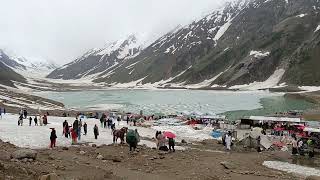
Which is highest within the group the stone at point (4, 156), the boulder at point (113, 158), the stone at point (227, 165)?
the stone at point (4, 156)

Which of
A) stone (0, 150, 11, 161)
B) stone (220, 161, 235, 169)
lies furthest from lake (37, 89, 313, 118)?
stone (0, 150, 11, 161)

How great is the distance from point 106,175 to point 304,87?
518ft

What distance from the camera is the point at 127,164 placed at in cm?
3019

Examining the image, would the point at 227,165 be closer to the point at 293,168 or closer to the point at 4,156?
the point at 293,168

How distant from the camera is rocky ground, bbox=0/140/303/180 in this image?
24203mm

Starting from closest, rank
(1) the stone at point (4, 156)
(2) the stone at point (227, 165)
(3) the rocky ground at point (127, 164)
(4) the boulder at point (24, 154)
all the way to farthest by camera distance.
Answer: (3) the rocky ground at point (127, 164) → (1) the stone at point (4, 156) → (4) the boulder at point (24, 154) → (2) the stone at point (227, 165)

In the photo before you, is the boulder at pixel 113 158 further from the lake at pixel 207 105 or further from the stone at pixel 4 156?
the lake at pixel 207 105

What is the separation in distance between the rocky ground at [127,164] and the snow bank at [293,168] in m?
0.90

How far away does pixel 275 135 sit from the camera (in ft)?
177

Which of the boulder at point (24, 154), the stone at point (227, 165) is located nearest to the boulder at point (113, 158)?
the boulder at point (24, 154)

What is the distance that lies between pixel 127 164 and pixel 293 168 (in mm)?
11755

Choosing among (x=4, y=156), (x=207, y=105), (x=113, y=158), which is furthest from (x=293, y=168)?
(x=207, y=105)

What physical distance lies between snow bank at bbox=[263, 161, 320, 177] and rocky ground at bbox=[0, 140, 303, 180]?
90 cm

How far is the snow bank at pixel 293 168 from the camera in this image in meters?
31.3
